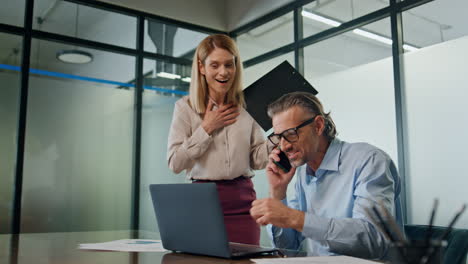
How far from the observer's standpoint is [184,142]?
81.7 inches

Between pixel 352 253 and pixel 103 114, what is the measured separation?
3782 mm

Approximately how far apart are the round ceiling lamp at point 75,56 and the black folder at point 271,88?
3034 mm

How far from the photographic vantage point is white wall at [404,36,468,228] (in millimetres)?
3209

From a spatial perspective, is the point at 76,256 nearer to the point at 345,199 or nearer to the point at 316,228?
the point at 316,228

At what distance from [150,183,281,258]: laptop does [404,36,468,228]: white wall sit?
95.1 inches

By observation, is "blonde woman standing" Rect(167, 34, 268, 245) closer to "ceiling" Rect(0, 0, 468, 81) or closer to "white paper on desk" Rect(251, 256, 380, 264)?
"white paper on desk" Rect(251, 256, 380, 264)

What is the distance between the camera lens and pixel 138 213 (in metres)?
4.74

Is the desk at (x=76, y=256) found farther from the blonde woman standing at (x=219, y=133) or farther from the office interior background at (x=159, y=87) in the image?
the office interior background at (x=159, y=87)

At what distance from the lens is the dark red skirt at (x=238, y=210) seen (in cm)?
192

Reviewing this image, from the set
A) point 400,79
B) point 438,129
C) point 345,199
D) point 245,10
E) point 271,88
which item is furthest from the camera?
point 245,10

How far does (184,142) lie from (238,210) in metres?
0.39

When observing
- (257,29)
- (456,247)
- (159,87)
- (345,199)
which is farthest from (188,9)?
(456,247)

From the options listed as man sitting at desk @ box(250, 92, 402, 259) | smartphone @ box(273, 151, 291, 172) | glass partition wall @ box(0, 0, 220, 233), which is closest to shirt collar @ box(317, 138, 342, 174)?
man sitting at desk @ box(250, 92, 402, 259)

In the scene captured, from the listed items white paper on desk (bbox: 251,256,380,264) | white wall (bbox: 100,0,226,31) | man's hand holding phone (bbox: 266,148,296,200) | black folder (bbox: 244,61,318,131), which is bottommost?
white paper on desk (bbox: 251,256,380,264)
